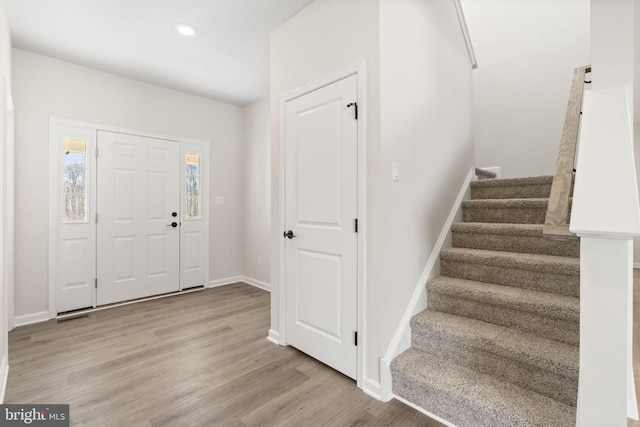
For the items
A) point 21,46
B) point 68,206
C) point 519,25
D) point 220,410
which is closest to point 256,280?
point 68,206

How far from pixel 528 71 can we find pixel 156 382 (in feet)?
16.5

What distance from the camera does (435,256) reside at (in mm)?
2420

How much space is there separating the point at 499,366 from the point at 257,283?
3422 mm

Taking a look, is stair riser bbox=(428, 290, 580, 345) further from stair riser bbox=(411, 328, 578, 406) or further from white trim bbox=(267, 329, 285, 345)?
white trim bbox=(267, 329, 285, 345)

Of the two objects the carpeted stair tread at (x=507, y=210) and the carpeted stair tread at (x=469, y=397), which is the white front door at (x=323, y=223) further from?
the carpeted stair tread at (x=507, y=210)

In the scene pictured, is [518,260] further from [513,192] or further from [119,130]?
[119,130]

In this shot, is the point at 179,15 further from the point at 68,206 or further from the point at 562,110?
the point at 562,110

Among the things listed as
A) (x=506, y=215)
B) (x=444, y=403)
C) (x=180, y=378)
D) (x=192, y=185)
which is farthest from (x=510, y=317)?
(x=192, y=185)

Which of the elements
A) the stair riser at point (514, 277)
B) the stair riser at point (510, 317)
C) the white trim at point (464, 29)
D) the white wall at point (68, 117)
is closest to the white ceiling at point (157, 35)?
the white wall at point (68, 117)

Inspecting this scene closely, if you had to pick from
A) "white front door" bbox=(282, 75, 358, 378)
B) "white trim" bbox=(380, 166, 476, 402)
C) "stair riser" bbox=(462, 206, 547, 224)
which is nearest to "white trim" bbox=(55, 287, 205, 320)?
"white front door" bbox=(282, 75, 358, 378)

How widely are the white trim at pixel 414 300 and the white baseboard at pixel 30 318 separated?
3.52 metres

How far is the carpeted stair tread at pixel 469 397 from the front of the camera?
1463 millimetres

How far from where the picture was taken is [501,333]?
1.84 metres

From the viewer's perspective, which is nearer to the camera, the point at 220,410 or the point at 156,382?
the point at 220,410
